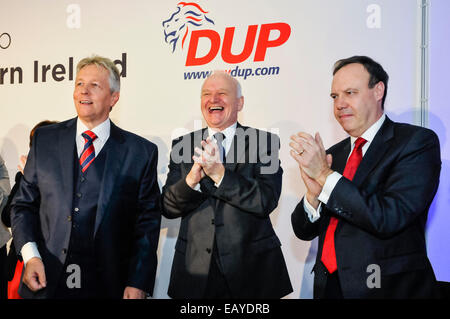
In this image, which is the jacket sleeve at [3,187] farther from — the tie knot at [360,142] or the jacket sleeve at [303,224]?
the tie knot at [360,142]

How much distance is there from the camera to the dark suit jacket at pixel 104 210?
99.5 inches

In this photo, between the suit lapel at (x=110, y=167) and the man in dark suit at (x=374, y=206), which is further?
the suit lapel at (x=110, y=167)

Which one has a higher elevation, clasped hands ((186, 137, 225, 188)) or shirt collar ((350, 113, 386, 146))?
shirt collar ((350, 113, 386, 146))

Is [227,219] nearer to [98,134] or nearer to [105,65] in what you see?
[98,134]

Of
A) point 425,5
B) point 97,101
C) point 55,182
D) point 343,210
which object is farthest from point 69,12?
point 343,210

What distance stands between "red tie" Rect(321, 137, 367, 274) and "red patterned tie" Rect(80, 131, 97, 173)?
1.36 m

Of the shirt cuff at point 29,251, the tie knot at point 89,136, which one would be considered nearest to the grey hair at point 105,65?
the tie knot at point 89,136

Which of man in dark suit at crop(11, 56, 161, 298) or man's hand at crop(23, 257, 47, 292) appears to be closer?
man's hand at crop(23, 257, 47, 292)

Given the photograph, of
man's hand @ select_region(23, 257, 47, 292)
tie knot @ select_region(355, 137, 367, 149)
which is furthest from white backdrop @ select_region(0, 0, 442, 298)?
man's hand @ select_region(23, 257, 47, 292)

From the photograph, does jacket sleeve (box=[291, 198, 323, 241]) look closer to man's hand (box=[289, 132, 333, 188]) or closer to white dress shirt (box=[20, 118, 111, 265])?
man's hand (box=[289, 132, 333, 188])

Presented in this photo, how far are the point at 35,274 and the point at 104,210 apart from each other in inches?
18.4

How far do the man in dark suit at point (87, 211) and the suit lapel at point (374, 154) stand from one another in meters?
1.16

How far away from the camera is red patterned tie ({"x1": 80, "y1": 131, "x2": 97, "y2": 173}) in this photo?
266 centimetres

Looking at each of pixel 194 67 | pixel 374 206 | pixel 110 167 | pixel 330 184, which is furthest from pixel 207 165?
pixel 194 67
